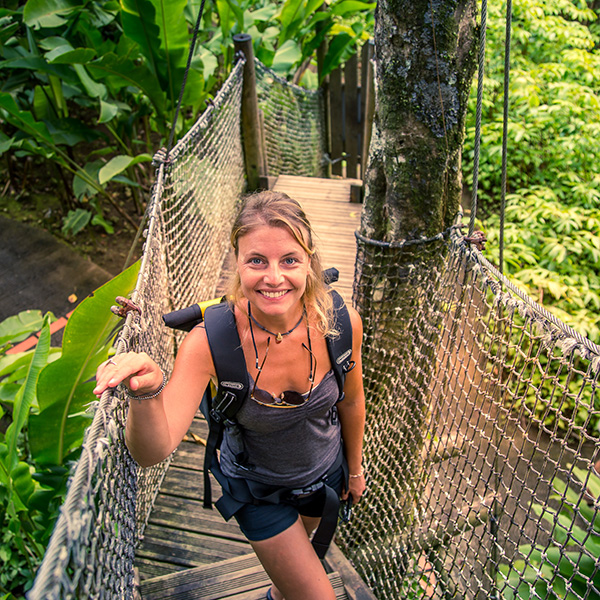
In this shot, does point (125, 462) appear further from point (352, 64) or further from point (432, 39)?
point (352, 64)

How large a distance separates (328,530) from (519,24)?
24.6 ft

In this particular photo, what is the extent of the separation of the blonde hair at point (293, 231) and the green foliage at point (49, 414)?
38 centimetres

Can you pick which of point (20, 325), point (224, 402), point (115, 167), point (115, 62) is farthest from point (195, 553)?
point (115, 62)

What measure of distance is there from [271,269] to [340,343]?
0.30 metres

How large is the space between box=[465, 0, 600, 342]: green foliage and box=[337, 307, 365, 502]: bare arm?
2929 millimetres

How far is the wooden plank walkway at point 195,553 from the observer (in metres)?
1.80

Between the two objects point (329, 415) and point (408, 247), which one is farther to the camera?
point (408, 247)

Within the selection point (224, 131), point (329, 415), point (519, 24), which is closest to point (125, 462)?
point (329, 415)

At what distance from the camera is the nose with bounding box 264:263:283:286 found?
1305mm

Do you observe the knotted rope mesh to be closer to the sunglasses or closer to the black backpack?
the black backpack

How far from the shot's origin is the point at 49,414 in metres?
1.80

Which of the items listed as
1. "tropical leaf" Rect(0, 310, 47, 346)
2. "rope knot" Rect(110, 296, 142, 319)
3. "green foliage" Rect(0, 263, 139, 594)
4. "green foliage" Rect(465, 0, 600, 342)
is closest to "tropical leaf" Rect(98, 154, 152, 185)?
"tropical leaf" Rect(0, 310, 47, 346)

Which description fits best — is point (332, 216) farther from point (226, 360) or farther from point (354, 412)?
point (226, 360)

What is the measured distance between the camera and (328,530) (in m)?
1.64
